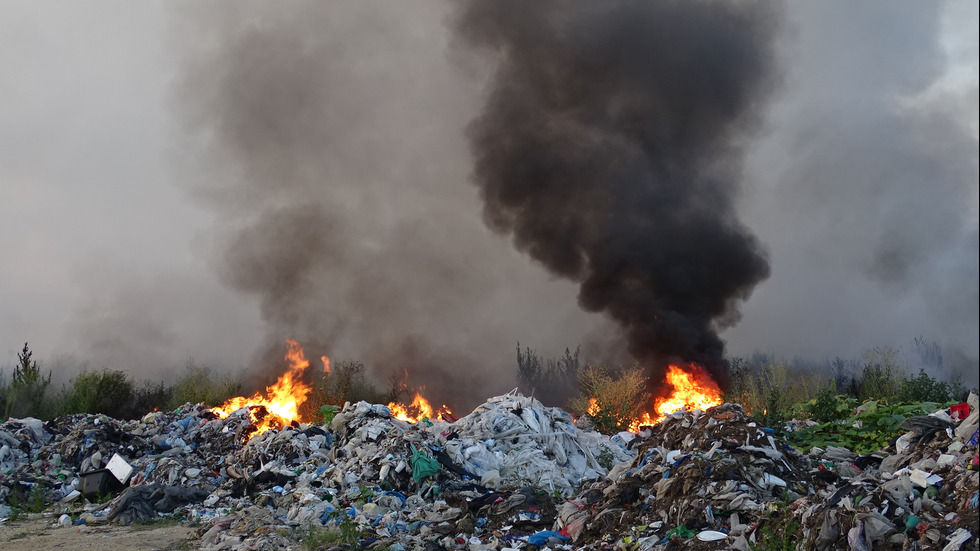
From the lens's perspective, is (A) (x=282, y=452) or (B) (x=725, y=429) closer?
(B) (x=725, y=429)

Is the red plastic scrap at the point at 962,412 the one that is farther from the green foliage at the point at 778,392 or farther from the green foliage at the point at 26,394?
the green foliage at the point at 26,394

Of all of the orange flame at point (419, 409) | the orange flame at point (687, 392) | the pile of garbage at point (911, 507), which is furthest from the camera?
the orange flame at point (419, 409)

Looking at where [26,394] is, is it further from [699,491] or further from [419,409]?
[699,491]

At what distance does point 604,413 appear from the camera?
17.6 m

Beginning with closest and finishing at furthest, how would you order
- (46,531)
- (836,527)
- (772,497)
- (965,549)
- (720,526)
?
(965,549) → (836,527) → (720,526) → (772,497) → (46,531)

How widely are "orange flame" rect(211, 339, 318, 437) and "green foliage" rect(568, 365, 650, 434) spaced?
931 cm

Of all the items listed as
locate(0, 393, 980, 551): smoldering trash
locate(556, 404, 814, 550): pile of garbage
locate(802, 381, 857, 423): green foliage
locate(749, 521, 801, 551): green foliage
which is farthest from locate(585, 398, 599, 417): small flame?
locate(749, 521, 801, 551): green foliage

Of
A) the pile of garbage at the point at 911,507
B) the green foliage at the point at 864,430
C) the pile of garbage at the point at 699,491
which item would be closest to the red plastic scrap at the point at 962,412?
the pile of garbage at the point at 911,507

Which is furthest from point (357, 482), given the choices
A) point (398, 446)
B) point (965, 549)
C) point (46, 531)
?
point (965, 549)

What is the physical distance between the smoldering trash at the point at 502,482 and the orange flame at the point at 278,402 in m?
1.58

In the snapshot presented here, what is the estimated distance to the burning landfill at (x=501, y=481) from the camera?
5.47m

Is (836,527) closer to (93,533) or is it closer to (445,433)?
(445,433)

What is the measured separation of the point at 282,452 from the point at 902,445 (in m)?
10.6

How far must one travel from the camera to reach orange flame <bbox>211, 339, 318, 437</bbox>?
56.4 feet
